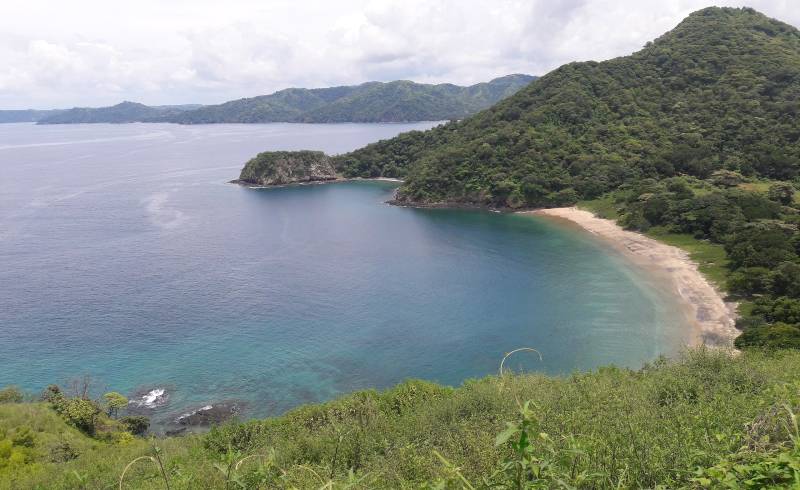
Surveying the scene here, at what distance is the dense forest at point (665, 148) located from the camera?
226 feet

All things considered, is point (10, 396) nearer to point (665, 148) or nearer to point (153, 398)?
point (153, 398)

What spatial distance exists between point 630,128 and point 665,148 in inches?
544

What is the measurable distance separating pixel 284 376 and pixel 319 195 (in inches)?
3580

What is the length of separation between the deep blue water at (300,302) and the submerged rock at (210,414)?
1431mm

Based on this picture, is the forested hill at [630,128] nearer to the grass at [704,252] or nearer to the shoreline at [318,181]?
the shoreline at [318,181]

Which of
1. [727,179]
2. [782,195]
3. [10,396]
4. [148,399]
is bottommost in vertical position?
[148,399]

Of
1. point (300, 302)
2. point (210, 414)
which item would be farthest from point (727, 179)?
point (210, 414)

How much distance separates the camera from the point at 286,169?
478ft

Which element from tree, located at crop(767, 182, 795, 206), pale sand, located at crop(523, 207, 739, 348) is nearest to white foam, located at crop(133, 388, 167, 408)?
pale sand, located at crop(523, 207, 739, 348)

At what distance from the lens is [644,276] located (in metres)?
60.7

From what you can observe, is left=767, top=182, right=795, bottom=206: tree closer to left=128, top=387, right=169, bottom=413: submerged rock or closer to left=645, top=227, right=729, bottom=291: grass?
left=645, top=227, right=729, bottom=291: grass

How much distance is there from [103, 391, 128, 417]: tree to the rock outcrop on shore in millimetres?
110138

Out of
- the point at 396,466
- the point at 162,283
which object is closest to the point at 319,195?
the point at 162,283

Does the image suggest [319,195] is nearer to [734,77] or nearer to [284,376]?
[284,376]
